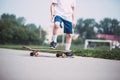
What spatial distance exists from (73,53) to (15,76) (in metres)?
0.36

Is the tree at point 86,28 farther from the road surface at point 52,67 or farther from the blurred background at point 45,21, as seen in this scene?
the road surface at point 52,67

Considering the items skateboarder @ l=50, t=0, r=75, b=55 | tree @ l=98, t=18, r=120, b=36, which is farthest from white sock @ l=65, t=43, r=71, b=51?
tree @ l=98, t=18, r=120, b=36

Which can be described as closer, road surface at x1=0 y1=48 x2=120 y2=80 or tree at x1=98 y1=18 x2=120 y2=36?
road surface at x1=0 y1=48 x2=120 y2=80

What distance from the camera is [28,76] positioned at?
1.89 meters

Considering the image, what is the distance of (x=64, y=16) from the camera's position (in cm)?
204

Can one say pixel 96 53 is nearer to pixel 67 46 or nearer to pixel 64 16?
pixel 67 46

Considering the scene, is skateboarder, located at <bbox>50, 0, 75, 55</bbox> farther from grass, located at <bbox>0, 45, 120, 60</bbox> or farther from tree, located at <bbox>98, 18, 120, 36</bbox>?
tree, located at <bbox>98, 18, 120, 36</bbox>

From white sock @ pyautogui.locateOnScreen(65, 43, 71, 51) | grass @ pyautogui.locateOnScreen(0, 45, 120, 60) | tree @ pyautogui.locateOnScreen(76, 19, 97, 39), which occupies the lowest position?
grass @ pyautogui.locateOnScreen(0, 45, 120, 60)

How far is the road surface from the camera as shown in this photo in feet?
6.28

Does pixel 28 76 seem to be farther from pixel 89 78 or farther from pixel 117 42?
pixel 117 42

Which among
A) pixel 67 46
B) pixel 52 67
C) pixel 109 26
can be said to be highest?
pixel 109 26

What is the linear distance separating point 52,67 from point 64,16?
30 cm

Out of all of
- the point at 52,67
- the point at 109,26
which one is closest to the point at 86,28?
the point at 109,26

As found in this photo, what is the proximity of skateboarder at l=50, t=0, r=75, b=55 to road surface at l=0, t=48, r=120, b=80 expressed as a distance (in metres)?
0.10
